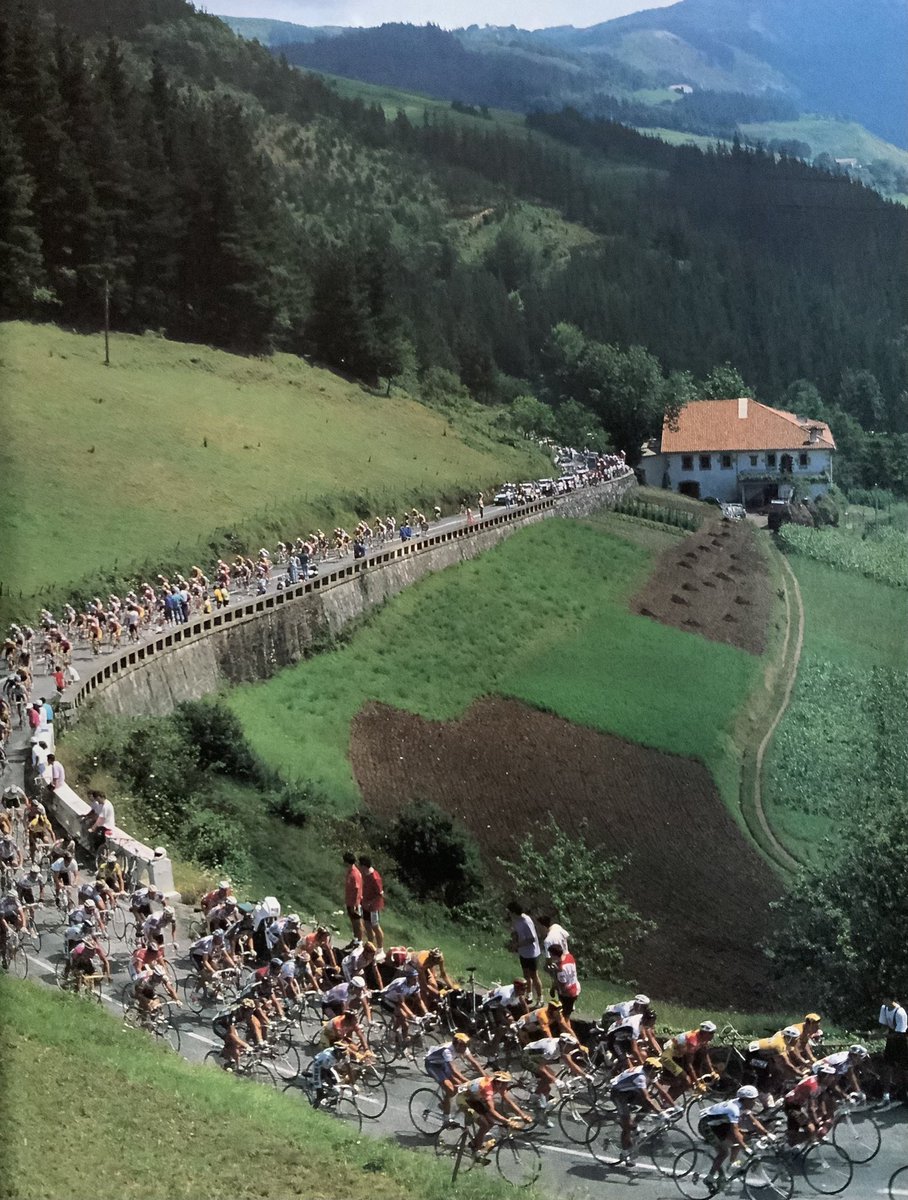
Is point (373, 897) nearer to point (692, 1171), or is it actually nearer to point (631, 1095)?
point (631, 1095)

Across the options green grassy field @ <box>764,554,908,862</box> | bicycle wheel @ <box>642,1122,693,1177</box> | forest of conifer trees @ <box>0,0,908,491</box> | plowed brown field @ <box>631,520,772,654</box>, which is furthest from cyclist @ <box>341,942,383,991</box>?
forest of conifer trees @ <box>0,0,908,491</box>

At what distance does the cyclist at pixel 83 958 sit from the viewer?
2211cm

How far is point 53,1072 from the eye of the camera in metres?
19.9

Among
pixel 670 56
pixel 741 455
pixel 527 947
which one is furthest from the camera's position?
pixel 670 56

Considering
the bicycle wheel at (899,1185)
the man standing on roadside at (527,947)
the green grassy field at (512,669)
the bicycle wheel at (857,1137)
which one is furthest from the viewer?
the green grassy field at (512,669)

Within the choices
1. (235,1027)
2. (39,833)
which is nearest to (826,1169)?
(235,1027)

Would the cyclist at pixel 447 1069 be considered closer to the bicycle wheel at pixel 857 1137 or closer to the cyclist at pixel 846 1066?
the cyclist at pixel 846 1066

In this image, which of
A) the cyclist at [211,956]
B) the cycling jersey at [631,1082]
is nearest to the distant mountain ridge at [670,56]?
the cyclist at [211,956]

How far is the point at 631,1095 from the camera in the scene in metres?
19.1

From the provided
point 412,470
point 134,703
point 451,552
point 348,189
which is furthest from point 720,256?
point 134,703

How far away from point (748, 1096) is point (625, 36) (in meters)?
83.4

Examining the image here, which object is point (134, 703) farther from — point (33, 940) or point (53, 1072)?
point (53, 1072)

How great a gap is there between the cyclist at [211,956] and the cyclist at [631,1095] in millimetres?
5713

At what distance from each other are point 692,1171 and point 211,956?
686 cm
